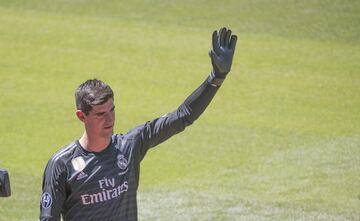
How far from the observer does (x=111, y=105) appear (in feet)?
18.5

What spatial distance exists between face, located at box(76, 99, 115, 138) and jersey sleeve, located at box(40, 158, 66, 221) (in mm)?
338

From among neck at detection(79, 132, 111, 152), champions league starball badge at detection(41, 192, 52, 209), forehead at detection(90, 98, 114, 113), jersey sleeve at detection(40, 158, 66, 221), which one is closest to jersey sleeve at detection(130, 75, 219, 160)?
neck at detection(79, 132, 111, 152)

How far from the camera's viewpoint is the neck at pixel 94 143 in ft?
18.9

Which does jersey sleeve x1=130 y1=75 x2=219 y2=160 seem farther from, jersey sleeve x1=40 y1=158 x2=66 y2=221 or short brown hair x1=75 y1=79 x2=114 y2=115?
jersey sleeve x1=40 y1=158 x2=66 y2=221

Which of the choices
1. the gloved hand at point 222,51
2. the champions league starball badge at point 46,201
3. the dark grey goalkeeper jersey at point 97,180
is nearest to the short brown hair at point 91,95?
the dark grey goalkeeper jersey at point 97,180

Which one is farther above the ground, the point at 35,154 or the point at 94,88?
the point at 94,88

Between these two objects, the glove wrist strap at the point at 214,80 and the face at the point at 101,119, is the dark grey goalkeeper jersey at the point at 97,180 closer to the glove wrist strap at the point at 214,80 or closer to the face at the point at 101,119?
the glove wrist strap at the point at 214,80

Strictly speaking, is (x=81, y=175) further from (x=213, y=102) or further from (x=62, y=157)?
(x=213, y=102)

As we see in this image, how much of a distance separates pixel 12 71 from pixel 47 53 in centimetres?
110

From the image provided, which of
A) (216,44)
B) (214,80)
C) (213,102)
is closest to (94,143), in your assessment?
(214,80)

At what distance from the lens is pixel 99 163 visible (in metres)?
5.80

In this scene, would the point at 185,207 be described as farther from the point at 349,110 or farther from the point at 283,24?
the point at 283,24

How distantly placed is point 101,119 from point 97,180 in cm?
44

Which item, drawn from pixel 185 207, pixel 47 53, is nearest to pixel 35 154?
pixel 185 207
